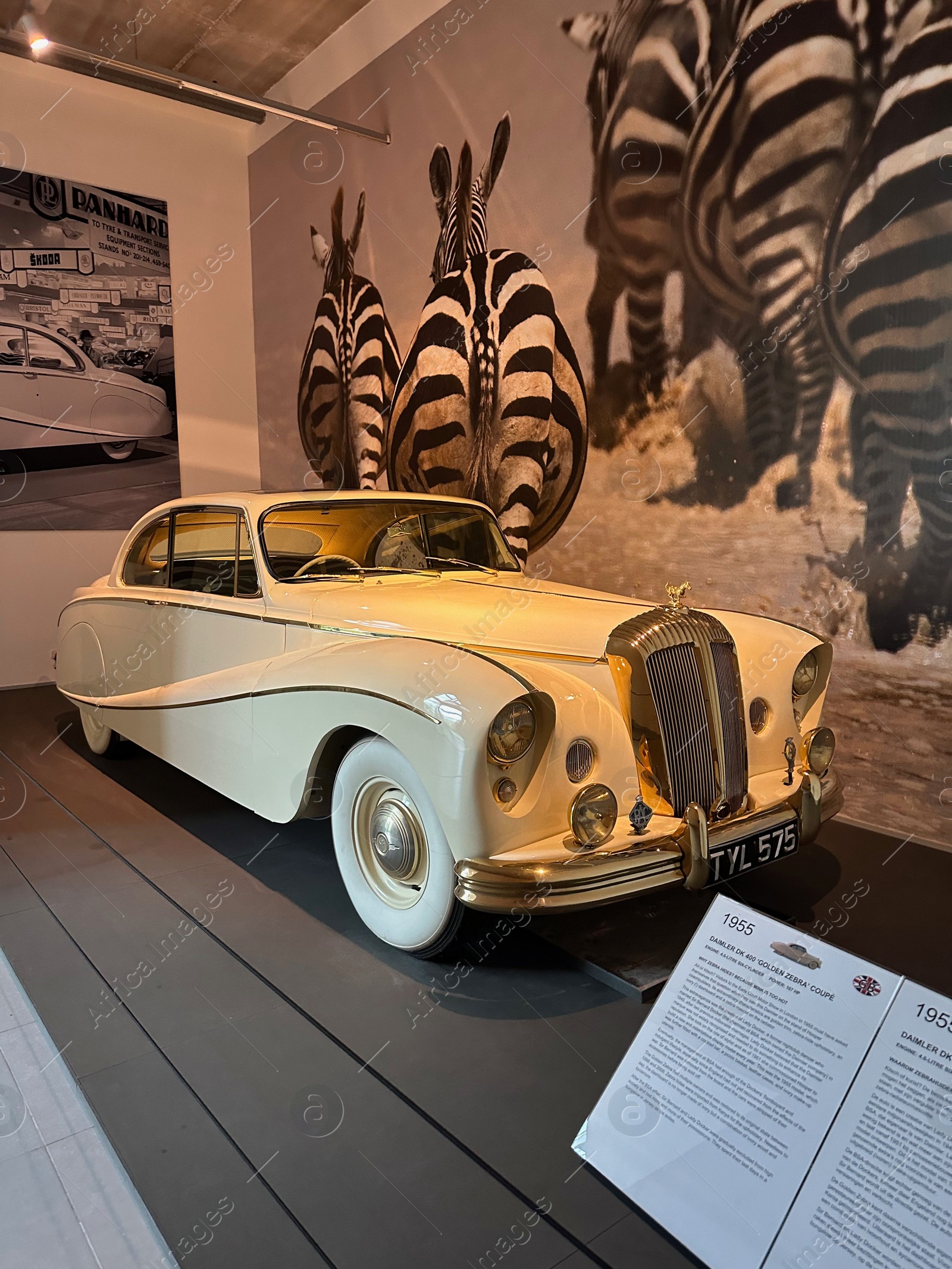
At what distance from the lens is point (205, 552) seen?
148 inches

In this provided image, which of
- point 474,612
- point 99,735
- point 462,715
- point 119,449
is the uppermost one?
point 119,449

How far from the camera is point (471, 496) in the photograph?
18.9 ft

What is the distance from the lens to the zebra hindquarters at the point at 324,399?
691cm

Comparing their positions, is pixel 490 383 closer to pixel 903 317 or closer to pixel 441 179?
pixel 441 179

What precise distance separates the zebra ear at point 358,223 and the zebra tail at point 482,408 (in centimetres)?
166

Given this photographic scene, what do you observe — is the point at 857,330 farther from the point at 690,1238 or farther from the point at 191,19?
the point at 191,19

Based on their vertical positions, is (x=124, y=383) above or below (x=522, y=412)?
above

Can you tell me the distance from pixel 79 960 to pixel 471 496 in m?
3.90

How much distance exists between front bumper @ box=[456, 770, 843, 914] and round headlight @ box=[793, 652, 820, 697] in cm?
66

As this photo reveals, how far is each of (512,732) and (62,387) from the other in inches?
242

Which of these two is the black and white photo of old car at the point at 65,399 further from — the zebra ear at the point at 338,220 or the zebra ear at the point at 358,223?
the zebra ear at the point at 358,223

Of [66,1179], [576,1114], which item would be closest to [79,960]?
[66,1179]

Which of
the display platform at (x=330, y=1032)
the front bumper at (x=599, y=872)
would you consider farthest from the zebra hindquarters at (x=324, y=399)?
the front bumper at (x=599, y=872)

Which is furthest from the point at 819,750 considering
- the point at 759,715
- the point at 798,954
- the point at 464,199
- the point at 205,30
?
the point at 205,30
